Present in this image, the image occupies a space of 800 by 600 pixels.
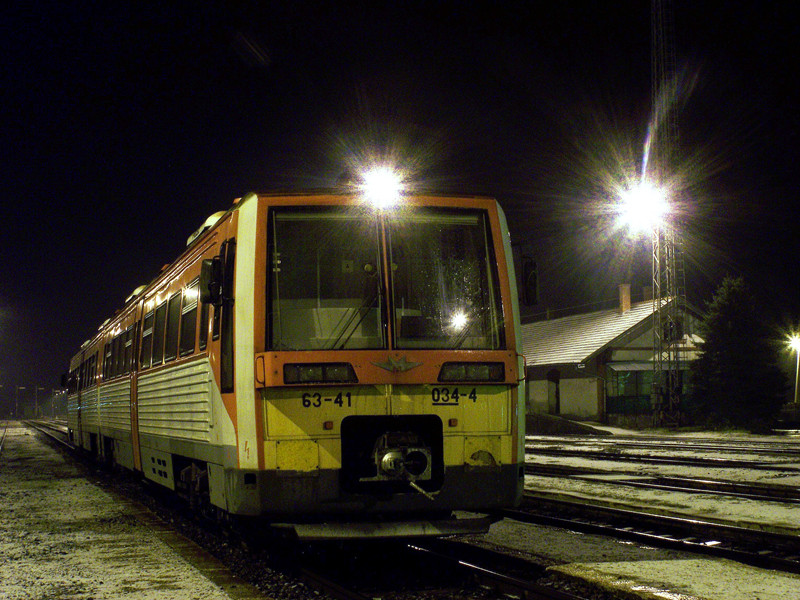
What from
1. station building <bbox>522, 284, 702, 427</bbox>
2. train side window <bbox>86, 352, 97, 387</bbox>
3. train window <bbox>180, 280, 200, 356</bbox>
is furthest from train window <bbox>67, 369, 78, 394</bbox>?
station building <bbox>522, 284, 702, 427</bbox>

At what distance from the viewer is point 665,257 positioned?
33.1 metres

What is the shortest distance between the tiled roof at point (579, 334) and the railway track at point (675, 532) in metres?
27.6

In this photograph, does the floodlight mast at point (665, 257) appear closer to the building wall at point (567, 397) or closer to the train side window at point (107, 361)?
the building wall at point (567, 397)

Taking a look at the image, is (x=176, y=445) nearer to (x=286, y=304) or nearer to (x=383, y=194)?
(x=286, y=304)

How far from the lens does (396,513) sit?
6.84 meters

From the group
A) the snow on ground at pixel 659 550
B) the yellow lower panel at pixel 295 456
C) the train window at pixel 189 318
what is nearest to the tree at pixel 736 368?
the snow on ground at pixel 659 550

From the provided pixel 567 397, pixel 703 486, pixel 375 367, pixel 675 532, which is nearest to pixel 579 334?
pixel 567 397

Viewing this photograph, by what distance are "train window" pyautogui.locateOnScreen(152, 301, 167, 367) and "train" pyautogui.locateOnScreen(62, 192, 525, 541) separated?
2580mm

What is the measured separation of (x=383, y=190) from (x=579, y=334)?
36.5 meters

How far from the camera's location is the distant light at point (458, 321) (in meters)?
7.18

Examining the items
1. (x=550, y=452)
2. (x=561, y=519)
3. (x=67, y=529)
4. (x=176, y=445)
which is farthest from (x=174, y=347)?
(x=550, y=452)

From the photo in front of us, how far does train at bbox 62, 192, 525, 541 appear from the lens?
6.60m

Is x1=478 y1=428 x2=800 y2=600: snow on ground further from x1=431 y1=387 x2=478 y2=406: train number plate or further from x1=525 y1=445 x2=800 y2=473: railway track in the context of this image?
x1=431 y1=387 x2=478 y2=406: train number plate

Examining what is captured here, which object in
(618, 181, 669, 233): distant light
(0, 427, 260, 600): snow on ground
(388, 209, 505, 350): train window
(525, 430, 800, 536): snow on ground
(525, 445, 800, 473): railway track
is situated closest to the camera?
(0, 427, 260, 600): snow on ground
